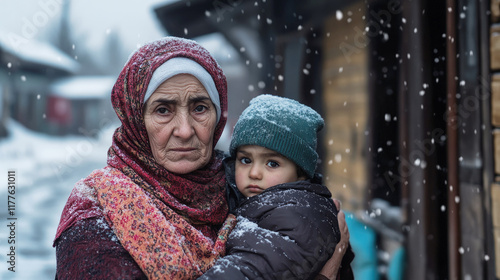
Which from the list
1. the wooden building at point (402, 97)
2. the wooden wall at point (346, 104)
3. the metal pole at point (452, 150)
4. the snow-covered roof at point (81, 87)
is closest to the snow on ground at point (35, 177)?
the snow-covered roof at point (81, 87)

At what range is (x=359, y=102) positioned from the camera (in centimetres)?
452

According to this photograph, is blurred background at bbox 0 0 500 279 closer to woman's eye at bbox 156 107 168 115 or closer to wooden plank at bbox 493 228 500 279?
wooden plank at bbox 493 228 500 279

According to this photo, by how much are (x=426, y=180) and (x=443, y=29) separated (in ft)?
3.80

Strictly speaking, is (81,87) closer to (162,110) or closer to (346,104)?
(346,104)

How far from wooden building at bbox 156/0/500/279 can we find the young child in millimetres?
1378

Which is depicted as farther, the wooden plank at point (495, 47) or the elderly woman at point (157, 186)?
the wooden plank at point (495, 47)

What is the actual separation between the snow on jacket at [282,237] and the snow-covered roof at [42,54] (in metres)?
5.69

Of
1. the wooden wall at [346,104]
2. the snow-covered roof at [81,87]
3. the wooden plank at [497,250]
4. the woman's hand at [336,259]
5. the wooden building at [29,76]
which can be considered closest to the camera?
the woman's hand at [336,259]

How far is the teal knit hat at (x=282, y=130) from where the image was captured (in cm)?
168

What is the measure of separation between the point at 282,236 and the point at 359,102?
335 cm

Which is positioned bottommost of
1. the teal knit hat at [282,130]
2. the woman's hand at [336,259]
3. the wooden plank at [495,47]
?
the woman's hand at [336,259]

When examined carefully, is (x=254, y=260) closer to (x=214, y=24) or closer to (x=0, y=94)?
(x=214, y=24)

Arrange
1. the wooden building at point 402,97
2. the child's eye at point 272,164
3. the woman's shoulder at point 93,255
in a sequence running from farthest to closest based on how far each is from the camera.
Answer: the wooden building at point 402,97 < the child's eye at point 272,164 < the woman's shoulder at point 93,255

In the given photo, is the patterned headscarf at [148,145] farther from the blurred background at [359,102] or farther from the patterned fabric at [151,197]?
→ the blurred background at [359,102]
